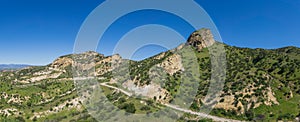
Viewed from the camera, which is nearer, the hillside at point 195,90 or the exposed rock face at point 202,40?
the hillside at point 195,90

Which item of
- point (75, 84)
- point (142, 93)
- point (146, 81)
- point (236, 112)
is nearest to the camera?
point (236, 112)

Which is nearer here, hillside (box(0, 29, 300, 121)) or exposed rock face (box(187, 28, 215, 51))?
hillside (box(0, 29, 300, 121))

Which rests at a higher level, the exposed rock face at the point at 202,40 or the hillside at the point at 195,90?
the exposed rock face at the point at 202,40

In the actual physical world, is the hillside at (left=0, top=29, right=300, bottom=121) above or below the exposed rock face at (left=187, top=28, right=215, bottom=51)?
below

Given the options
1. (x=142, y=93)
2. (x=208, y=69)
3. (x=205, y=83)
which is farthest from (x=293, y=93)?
(x=142, y=93)

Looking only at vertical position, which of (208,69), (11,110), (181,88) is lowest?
(11,110)

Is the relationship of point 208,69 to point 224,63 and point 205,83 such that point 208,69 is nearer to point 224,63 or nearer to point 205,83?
point 224,63
